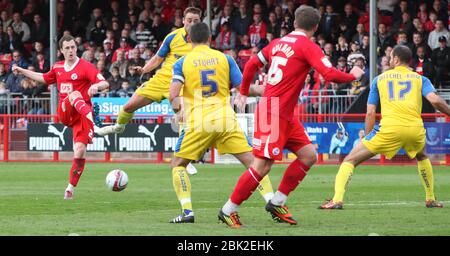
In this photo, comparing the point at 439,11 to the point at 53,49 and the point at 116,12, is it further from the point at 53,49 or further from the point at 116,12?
the point at 116,12

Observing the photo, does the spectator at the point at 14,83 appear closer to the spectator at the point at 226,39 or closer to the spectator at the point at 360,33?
the spectator at the point at 226,39

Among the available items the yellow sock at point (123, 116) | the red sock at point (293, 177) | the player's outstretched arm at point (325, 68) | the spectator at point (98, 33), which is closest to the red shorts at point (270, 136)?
the red sock at point (293, 177)

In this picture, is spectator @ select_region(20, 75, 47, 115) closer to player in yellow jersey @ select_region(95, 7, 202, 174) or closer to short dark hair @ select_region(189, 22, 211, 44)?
player in yellow jersey @ select_region(95, 7, 202, 174)

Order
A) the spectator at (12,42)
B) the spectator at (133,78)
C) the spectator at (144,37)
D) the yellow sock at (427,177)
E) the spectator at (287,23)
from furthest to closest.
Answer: the spectator at (12,42) → the spectator at (144,37) → the spectator at (133,78) → the spectator at (287,23) → the yellow sock at (427,177)

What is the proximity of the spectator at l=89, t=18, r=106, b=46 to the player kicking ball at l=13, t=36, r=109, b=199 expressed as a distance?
17.1 metres

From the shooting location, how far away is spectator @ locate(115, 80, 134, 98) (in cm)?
3003

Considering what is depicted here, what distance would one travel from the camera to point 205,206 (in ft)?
49.0

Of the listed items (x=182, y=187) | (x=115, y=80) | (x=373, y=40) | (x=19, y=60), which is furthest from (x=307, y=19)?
(x=19, y=60)

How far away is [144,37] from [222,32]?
2.64m

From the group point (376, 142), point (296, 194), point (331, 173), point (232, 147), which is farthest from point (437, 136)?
point (232, 147)

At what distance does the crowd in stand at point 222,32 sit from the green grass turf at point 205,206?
16.8ft

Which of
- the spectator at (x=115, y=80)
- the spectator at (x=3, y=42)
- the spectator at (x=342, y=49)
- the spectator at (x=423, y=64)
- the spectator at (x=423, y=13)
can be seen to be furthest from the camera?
the spectator at (x=3, y=42)

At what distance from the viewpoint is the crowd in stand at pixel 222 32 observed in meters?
28.3
